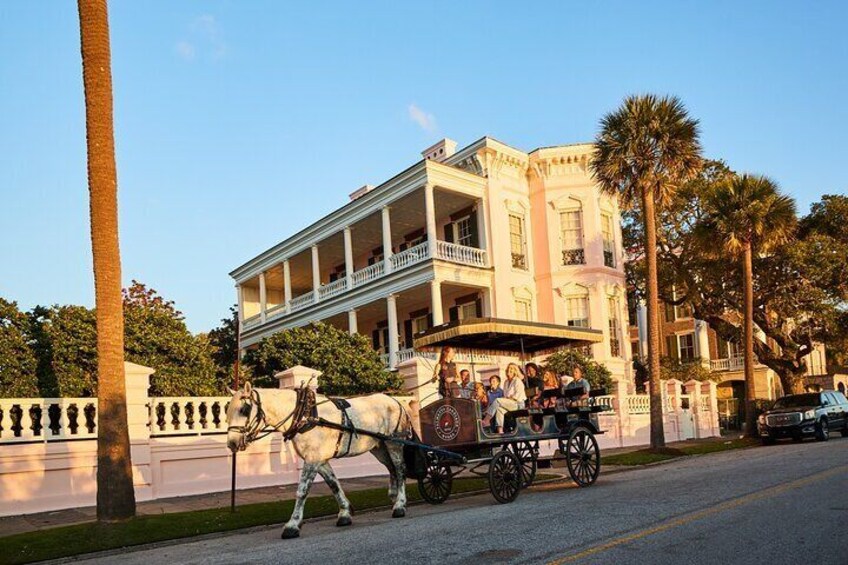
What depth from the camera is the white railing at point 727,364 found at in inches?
1928

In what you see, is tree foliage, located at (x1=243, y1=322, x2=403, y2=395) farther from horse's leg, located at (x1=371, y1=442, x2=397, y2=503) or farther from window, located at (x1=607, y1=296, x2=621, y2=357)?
window, located at (x1=607, y1=296, x2=621, y2=357)

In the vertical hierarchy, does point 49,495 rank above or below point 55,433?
below

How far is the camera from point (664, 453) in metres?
23.0

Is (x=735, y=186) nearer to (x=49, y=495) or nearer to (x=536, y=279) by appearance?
(x=536, y=279)

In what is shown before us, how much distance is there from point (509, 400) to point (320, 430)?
3.83 meters

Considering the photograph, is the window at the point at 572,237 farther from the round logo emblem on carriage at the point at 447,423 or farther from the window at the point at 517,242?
the round logo emblem on carriage at the point at 447,423

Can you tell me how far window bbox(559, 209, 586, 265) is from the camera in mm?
34312

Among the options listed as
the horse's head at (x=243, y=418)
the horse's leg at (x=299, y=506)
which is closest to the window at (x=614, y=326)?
the horse's leg at (x=299, y=506)

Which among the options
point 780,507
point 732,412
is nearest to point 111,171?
point 780,507

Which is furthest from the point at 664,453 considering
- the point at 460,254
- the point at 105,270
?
the point at 105,270

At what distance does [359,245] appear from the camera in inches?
1580

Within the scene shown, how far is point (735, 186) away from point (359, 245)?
18.6 metres

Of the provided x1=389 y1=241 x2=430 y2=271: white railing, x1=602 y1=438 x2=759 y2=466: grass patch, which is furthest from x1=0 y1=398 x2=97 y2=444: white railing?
x1=389 y1=241 x2=430 y2=271: white railing

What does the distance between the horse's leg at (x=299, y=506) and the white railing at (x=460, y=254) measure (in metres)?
20.4
